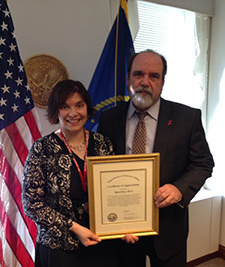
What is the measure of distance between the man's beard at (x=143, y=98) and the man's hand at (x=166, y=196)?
0.49m

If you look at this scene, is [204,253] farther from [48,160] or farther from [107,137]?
[48,160]

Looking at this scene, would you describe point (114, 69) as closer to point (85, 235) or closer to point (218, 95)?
point (85, 235)

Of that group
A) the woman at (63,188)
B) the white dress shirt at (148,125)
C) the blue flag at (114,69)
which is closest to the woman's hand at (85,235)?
the woman at (63,188)

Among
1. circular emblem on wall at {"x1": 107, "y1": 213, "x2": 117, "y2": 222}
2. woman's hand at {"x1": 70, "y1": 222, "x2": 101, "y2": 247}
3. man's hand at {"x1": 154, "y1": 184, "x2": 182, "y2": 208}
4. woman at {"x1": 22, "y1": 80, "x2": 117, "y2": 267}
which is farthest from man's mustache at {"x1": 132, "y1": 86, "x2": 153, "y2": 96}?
woman's hand at {"x1": 70, "y1": 222, "x2": 101, "y2": 247}

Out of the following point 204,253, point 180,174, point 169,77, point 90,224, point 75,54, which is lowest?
point 204,253

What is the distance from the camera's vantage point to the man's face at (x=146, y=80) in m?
1.42

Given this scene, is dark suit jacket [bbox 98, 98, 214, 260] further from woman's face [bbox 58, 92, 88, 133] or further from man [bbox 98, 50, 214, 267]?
woman's face [bbox 58, 92, 88, 133]

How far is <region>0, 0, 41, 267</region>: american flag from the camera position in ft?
5.05

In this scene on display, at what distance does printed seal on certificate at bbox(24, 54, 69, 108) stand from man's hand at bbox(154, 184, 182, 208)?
1.31m

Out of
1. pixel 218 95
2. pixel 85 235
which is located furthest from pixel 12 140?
pixel 218 95

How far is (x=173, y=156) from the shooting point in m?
1.37

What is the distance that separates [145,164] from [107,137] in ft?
1.29

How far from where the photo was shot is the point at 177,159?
138 cm

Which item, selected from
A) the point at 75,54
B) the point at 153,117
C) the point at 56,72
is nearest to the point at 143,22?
the point at 75,54
